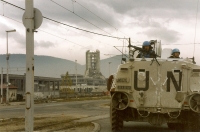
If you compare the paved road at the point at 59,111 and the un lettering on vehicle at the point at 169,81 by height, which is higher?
the un lettering on vehicle at the point at 169,81

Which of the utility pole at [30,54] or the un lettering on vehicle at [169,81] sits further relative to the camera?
the un lettering on vehicle at [169,81]

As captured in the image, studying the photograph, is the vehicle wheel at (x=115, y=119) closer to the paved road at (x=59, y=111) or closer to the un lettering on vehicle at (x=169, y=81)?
the un lettering on vehicle at (x=169, y=81)

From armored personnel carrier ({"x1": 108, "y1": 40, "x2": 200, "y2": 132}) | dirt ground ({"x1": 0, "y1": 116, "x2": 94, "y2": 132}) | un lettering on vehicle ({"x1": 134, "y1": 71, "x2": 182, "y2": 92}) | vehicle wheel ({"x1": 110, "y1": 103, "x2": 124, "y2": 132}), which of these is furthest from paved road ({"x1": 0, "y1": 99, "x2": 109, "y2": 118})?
un lettering on vehicle ({"x1": 134, "y1": 71, "x2": 182, "y2": 92})

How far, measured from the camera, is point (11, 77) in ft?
245

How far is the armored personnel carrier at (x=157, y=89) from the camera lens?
412 inches

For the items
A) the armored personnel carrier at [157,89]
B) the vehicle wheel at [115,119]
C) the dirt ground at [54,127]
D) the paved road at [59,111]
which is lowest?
the paved road at [59,111]

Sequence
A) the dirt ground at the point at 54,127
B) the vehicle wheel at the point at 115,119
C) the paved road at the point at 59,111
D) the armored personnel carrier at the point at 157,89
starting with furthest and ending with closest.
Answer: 1. the paved road at the point at 59,111
2. the dirt ground at the point at 54,127
3. the vehicle wheel at the point at 115,119
4. the armored personnel carrier at the point at 157,89

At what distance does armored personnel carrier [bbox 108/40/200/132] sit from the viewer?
1048cm

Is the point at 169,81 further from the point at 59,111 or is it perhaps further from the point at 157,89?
the point at 59,111

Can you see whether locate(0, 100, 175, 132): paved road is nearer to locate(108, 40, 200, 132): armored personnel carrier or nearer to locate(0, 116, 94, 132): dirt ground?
locate(0, 116, 94, 132): dirt ground

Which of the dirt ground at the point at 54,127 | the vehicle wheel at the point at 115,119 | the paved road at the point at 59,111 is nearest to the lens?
the vehicle wheel at the point at 115,119

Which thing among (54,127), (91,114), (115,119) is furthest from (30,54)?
(91,114)

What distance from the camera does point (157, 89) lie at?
1066 centimetres

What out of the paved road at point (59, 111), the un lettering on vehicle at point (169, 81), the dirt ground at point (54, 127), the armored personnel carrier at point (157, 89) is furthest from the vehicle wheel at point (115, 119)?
the paved road at point (59, 111)
